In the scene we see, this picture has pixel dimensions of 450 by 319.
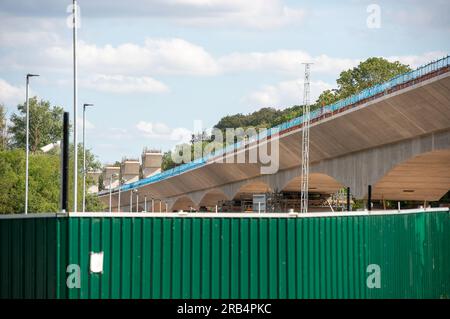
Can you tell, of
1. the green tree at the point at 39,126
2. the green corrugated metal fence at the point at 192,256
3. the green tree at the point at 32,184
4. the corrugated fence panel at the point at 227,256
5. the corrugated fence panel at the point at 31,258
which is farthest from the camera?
the green tree at the point at 39,126

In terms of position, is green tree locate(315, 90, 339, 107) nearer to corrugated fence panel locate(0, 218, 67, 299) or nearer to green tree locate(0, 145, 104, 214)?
green tree locate(0, 145, 104, 214)

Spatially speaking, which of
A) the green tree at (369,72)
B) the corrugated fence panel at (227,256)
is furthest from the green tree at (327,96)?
the corrugated fence panel at (227,256)

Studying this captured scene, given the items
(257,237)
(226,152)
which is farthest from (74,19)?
(226,152)

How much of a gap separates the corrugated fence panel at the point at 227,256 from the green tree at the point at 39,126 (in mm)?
124106

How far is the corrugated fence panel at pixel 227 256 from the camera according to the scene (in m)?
19.9

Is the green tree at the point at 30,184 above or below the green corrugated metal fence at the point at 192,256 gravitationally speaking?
above

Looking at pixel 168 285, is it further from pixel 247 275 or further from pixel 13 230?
pixel 13 230

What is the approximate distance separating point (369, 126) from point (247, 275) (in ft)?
166

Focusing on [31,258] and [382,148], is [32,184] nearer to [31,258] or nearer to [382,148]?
[382,148]

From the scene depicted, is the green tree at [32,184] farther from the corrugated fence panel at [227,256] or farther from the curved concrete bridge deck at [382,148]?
the corrugated fence panel at [227,256]

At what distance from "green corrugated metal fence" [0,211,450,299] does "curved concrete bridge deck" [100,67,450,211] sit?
1361 inches

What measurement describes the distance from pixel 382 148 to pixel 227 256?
175ft

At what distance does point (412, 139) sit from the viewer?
67.4 meters

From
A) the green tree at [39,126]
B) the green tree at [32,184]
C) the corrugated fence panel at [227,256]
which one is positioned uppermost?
the green tree at [39,126]
